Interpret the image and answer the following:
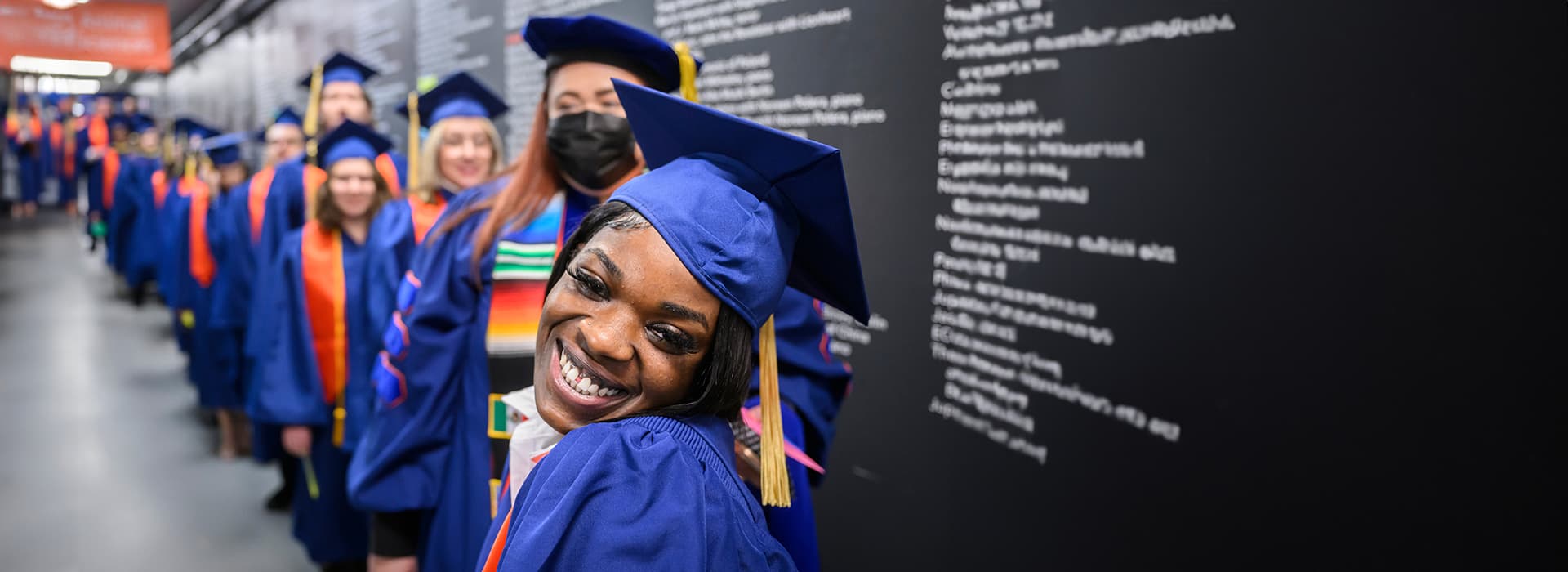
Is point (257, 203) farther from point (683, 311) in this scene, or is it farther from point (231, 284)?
point (683, 311)

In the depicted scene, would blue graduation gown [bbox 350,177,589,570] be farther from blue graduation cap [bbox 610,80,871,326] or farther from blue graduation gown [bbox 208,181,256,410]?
blue graduation gown [bbox 208,181,256,410]

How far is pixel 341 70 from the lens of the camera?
4.77m

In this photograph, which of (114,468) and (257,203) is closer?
(257,203)

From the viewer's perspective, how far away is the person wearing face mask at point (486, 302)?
1.74 metres

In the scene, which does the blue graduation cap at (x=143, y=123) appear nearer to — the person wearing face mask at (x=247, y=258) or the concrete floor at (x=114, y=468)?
the concrete floor at (x=114, y=468)

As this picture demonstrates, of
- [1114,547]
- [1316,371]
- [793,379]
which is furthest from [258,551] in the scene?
[1316,371]

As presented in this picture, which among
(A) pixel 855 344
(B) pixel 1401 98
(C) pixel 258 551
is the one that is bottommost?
(C) pixel 258 551

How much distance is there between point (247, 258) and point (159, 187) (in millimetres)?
5094

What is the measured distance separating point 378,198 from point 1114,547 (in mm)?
2982

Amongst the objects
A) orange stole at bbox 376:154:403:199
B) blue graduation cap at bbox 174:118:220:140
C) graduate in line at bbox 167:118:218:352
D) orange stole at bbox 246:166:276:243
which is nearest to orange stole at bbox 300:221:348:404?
orange stole at bbox 376:154:403:199

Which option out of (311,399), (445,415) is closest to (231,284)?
(311,399)

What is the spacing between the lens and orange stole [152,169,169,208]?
8406mm

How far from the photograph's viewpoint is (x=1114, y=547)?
194 cm

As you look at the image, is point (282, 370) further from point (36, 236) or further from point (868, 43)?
point (36, 236)
